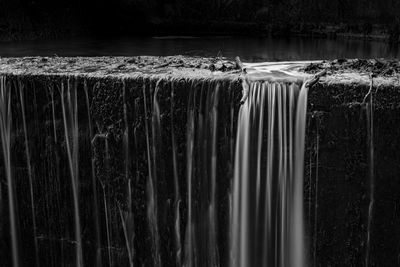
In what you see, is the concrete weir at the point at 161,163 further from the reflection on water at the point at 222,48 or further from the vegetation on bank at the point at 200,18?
the vegetation on bank at the point at 200,18

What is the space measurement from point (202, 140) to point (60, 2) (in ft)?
19.2

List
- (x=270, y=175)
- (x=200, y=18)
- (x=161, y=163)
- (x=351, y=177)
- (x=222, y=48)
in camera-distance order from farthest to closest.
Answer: (x=200, y=18), (x=222, y=48), (x=161, y=163), (x=270, y=175), (x=351, y=177)

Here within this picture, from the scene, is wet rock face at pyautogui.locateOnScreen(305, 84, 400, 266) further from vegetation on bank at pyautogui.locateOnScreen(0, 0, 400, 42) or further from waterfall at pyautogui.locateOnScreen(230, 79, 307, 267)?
vegetation on bank at pyautogui.locateOnScreen(0, 0, 400, 42)

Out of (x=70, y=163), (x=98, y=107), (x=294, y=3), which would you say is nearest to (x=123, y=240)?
(x=70, y=163)

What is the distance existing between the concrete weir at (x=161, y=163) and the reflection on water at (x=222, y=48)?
1968mm

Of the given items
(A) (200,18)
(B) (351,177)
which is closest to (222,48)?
(A) (200,18)

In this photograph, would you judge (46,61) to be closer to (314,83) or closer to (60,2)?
(314,83)

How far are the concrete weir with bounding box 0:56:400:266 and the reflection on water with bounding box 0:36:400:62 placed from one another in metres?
1.97

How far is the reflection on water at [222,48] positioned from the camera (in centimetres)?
614

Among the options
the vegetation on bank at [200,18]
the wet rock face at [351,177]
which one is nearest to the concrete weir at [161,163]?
the wet rock face at [351,177]

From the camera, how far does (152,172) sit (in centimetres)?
379

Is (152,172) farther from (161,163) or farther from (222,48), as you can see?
(222,48)

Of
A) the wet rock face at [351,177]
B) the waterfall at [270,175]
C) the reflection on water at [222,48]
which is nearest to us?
the wet rock face at [351,177]

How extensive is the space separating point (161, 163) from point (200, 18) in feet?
16.1
